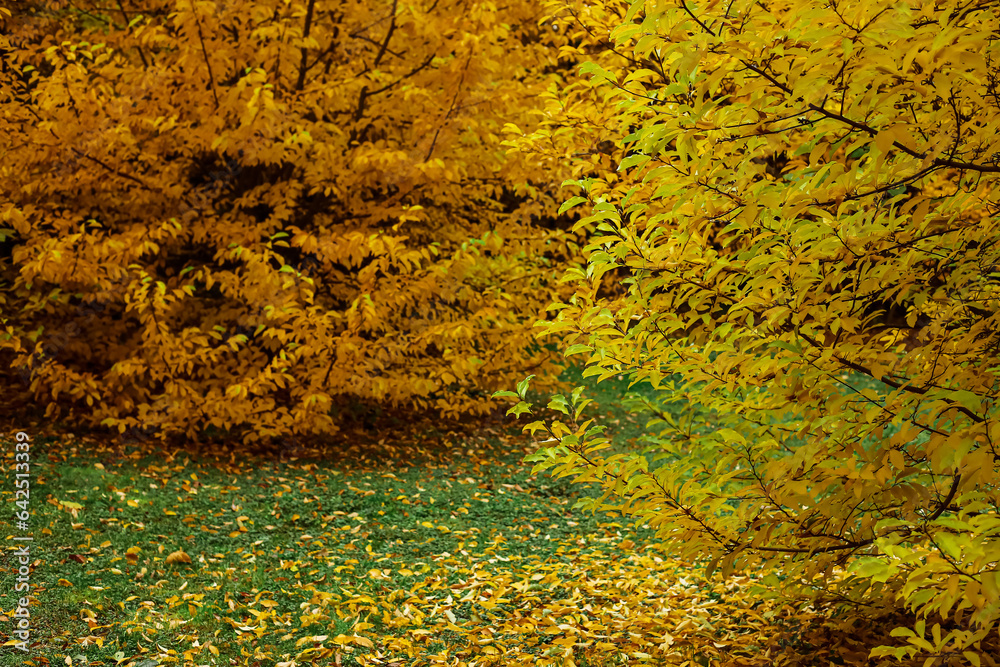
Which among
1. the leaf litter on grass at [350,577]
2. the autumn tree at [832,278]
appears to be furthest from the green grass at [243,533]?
the autumn tree at [832,278]

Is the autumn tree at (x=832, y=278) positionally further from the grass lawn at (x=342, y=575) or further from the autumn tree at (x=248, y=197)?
the autumn tree at (x=248, y=197)

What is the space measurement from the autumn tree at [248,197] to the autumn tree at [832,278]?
309 centimetres

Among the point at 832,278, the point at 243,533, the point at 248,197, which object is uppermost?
the point at 832,278

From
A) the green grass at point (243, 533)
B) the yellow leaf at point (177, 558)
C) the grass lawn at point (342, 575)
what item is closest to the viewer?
the grass lawn at point (342, 575)

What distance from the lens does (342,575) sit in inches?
191

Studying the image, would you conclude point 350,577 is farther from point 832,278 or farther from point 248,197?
point 832,278

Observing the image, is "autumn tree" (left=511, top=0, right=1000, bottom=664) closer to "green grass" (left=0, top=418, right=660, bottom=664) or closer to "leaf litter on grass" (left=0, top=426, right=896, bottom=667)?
"leaf litter on grass" (left=0, top=426, right=896, bottom=667)

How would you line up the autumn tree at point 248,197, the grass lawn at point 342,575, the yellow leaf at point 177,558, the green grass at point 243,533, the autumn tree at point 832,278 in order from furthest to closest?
the autumn tree at point 248,197
the yellow leaf at point 177,558
the green grass at point 243,533
the grass lawn at point 342,575
the autumn tree at point 832,278

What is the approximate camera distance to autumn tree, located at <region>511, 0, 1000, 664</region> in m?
1.92

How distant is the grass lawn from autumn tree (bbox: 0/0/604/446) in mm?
600

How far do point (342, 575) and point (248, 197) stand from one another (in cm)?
335

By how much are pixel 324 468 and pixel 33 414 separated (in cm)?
264

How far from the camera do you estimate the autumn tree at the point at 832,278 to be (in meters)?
1.92

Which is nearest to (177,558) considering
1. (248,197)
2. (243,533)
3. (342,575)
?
(243,533)
